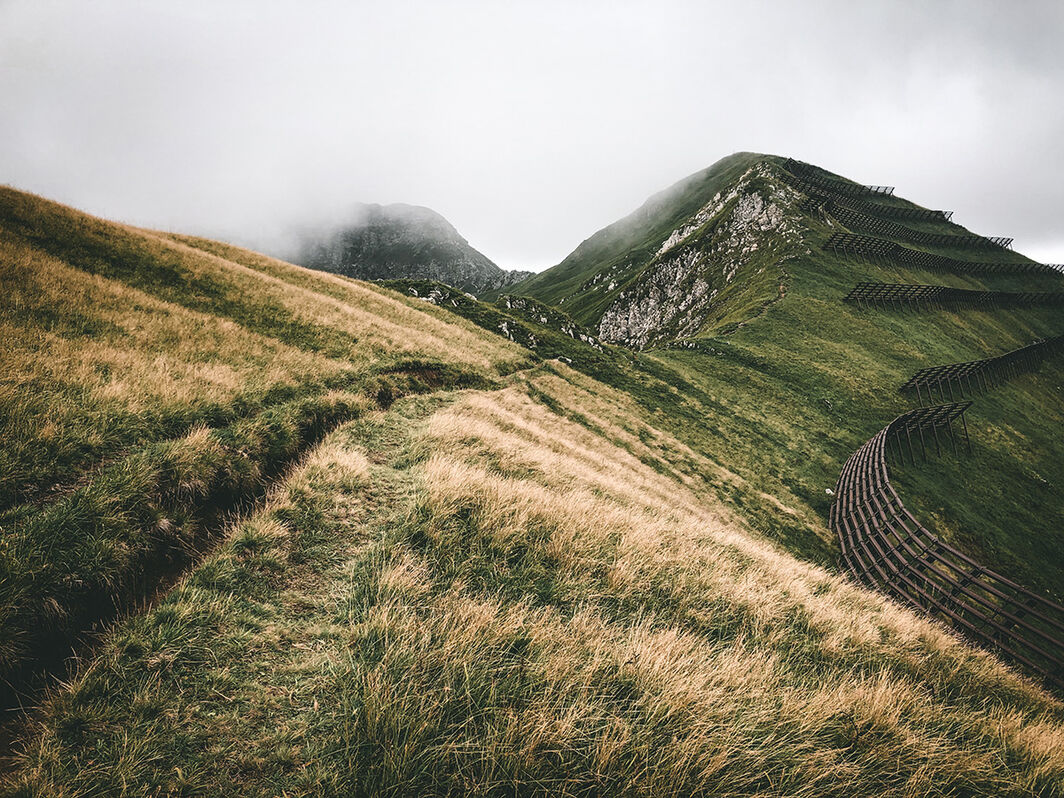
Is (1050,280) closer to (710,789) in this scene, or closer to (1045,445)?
(1045,445)

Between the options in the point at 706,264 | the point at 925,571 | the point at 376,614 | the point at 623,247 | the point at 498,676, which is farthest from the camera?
the point at 623,247

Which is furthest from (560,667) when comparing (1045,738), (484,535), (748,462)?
(748,462)

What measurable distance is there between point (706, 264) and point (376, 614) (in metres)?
81.9

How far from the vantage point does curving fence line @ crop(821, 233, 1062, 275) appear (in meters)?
59.8

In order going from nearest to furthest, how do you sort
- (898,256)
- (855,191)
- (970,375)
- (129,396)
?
(129,396) < (970,375) < (898,256) < (855,191)

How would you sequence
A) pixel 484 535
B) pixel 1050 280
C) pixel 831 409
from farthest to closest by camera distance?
1. pixel 1050 280
2. pixel 831 409
3. pixel 484 535

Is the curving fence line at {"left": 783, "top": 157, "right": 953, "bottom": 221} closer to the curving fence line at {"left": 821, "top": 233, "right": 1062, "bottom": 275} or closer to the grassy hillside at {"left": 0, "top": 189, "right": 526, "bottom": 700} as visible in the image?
the curving fence line at {"left": 821, "top": 233, "right": 1062, "bottom": 275}

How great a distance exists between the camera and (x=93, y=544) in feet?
14.2

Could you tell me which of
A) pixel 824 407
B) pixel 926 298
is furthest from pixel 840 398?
pixel 926 298

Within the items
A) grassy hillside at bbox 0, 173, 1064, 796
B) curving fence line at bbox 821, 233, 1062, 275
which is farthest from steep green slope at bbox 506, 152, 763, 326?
grassy hillside at bbox 0, 173, 1064, 796

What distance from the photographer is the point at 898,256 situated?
67438 mm

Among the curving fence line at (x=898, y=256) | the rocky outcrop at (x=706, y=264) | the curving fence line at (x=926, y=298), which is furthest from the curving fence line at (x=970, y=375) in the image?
the rocky outcrop at (x=706, y=264)

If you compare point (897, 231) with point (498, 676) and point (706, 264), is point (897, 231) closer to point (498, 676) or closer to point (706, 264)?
point (706, 264)

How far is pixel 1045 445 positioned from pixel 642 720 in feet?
180
